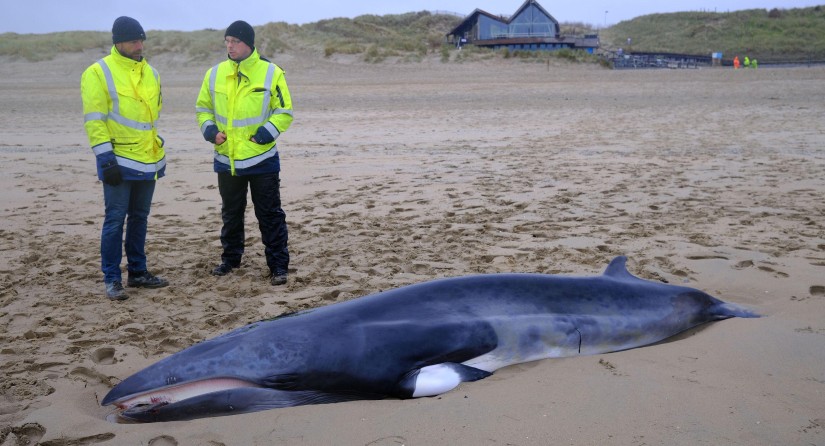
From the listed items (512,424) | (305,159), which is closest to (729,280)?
(512,424)

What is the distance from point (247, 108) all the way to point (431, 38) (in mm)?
54246

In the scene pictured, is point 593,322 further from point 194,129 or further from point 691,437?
point 194,129

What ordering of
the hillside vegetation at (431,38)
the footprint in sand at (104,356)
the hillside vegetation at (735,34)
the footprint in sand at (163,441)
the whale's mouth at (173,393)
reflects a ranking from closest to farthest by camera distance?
1. the footprint in sand at (163,441)
2. the whale's mouth at (173,393)
3. the footprint in sand at (104,356)
4. the hillside vegetation at (431,38)
5. the hillside vegetation at (735,34)

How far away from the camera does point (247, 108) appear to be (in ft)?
19.6

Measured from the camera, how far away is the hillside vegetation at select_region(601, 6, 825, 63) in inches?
2564

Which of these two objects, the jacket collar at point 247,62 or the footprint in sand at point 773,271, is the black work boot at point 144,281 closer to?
the jacket collar at point 247,62

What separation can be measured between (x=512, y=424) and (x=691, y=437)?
2.46 feet

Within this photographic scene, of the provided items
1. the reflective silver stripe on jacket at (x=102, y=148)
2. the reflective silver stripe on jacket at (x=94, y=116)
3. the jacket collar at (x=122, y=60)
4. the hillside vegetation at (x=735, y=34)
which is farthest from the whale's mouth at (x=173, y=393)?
the hillside vegetation at (x=735, y=34)

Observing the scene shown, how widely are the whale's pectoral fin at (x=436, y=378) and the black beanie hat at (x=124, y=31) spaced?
3.53 metres

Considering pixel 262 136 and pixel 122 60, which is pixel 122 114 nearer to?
pixel 122 60

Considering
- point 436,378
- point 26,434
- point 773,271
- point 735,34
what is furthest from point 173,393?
point 735,34

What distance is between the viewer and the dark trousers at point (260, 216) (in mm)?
6094

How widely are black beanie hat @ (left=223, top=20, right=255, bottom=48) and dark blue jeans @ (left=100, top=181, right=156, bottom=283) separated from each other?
1.34m

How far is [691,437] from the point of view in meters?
3.14
